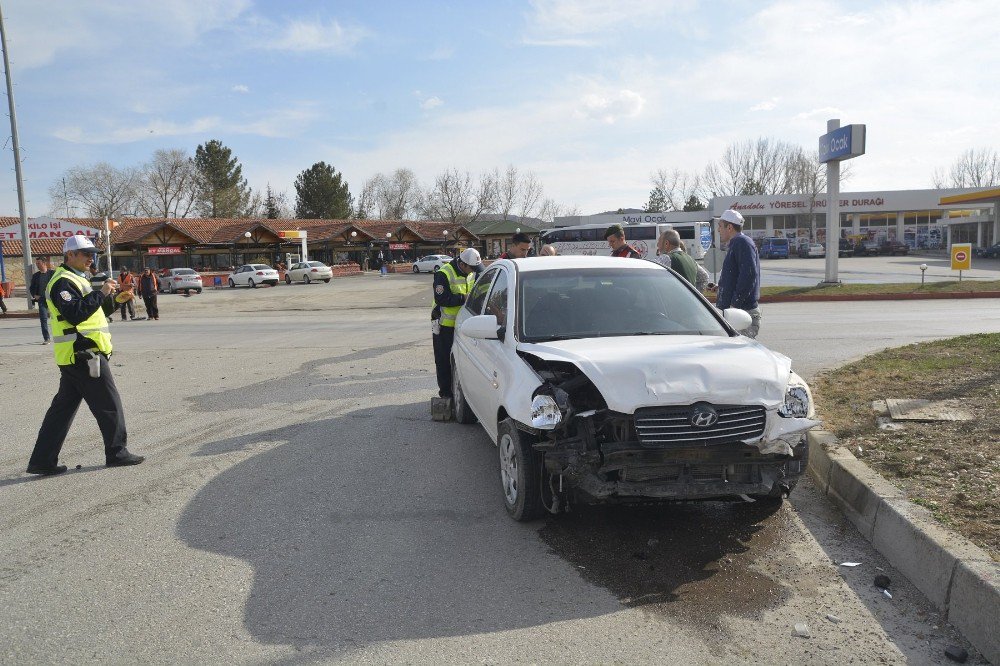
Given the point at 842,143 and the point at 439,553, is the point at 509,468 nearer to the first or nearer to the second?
the point at 439,553

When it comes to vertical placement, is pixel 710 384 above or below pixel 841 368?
above

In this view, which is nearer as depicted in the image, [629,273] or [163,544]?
[163,544]

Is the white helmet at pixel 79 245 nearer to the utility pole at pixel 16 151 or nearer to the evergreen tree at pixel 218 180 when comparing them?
the utility pole at pixel 16 151

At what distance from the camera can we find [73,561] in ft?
13.5

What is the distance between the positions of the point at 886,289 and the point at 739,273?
19358 mm

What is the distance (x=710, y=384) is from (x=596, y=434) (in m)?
0.69

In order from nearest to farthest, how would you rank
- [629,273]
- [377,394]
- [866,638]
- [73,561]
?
[866,638] → [73,561] → [629,273] → [377,394]

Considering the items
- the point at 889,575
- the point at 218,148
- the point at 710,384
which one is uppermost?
the point at 218,148

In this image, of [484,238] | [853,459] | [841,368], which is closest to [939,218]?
[484,238]

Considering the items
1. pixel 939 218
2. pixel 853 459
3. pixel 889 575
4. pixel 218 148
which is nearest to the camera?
pixel 889 575

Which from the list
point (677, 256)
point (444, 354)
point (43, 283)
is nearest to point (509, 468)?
point (444, 354)

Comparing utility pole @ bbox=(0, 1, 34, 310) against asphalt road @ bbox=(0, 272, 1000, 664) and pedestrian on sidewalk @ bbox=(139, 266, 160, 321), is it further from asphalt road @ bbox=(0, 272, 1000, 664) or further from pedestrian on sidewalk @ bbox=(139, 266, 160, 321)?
asphalt road @ bbox=(0, 272, 1000, 664)

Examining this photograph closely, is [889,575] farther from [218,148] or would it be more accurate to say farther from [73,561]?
[218,148]

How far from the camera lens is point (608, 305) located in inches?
212
